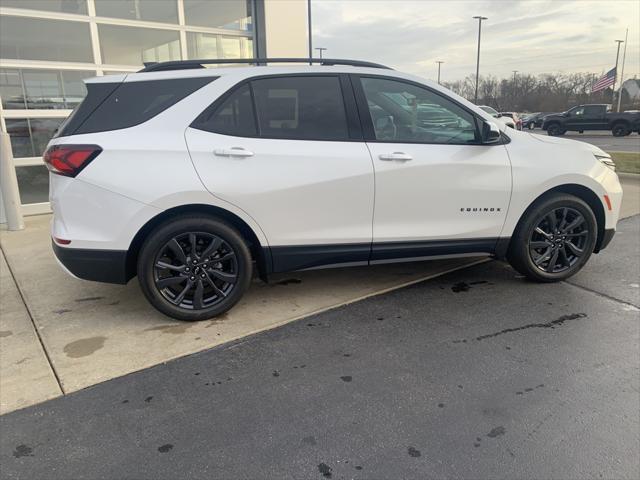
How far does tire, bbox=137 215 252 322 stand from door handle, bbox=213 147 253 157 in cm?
46

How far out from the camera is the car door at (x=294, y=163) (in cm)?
356

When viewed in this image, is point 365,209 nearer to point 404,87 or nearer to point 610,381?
point 404,87

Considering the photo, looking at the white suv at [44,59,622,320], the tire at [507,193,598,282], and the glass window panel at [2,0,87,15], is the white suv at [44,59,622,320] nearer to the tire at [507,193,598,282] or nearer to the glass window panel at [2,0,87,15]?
the tire at [507,193,598,282]

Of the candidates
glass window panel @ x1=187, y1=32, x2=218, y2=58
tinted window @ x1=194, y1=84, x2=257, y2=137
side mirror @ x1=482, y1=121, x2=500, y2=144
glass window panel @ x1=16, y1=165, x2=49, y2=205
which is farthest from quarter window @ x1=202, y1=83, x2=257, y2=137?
glass window panel @ x1=187, y1=32, x2=218, y2=58

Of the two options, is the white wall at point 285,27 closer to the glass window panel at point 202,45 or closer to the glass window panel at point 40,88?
the glass window panel at point 202,45

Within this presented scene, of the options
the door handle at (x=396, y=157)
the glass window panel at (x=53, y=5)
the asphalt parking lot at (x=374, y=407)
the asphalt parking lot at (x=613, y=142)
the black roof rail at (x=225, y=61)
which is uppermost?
the glass window panel at (x=53, y=5)

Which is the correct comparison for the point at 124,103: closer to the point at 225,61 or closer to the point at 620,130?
the point at 225,61

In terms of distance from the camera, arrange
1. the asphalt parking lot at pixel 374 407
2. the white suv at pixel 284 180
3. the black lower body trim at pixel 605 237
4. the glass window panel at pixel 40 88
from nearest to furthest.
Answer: the asphalt parking lot at pixel 374 407
the white suv at pixel 284 180
the black lower body trim at pixel 605 237
the glass window panel at pixel 40 88

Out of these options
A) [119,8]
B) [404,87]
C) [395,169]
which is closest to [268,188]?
[395,169]

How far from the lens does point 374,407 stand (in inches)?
107

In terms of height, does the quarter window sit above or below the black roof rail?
below

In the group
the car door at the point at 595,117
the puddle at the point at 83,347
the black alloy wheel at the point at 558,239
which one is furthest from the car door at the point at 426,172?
the car door at the point at 595,117

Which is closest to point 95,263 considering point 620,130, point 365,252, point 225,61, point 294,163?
point 294,163

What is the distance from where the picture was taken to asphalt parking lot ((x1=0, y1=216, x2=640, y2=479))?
231 cm
